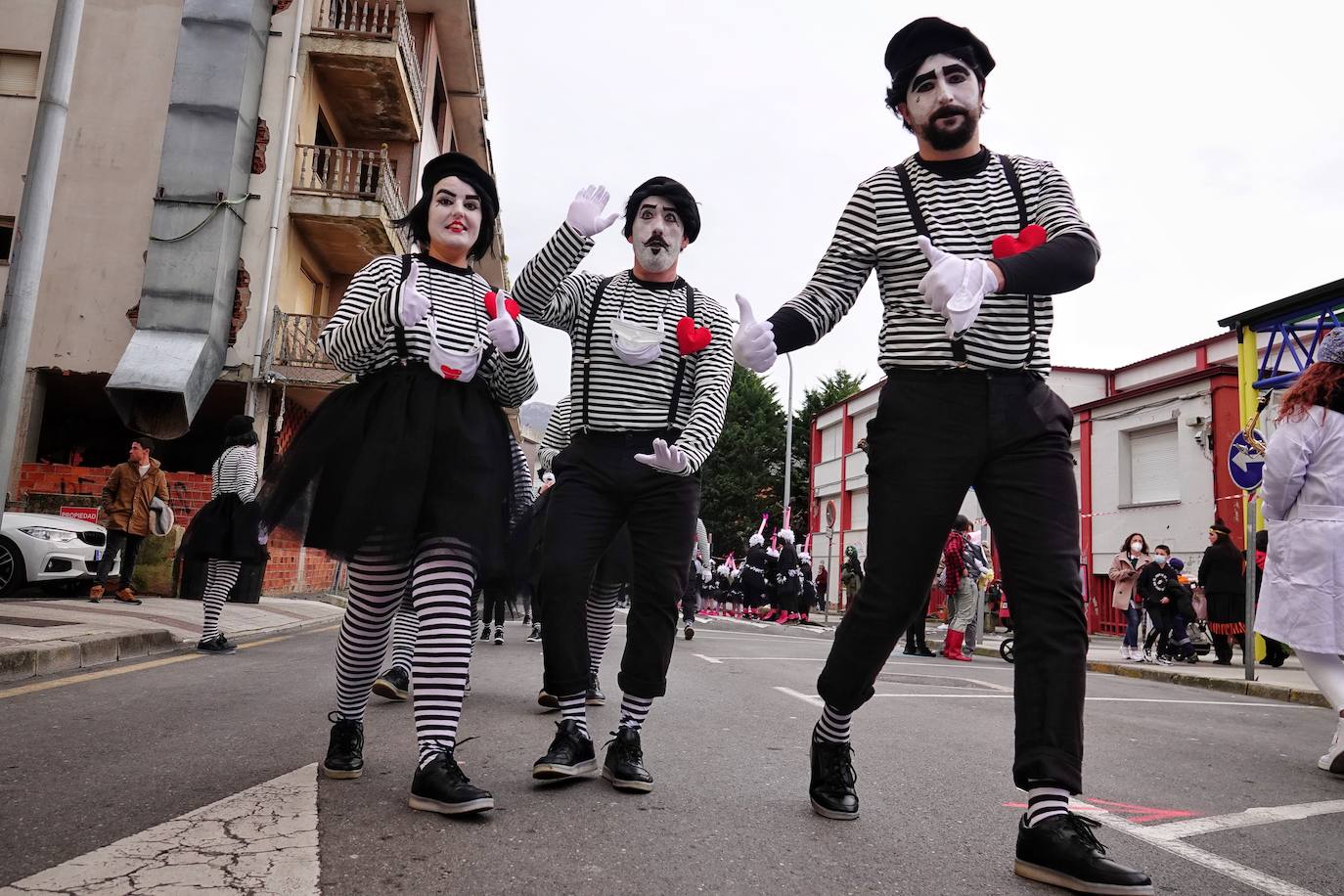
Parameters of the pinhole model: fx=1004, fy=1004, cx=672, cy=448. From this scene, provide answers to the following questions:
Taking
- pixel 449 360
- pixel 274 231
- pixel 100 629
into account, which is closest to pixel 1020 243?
pixel 449 360

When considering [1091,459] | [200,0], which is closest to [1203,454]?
[1091,459]

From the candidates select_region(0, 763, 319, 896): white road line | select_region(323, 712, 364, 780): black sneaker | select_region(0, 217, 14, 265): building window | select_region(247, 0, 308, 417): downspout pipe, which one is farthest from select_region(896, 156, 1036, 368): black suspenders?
select_region(0, 217, 14, 265): building window

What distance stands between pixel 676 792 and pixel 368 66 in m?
18.4

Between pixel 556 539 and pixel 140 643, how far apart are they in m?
5.54

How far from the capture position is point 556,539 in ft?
11.3

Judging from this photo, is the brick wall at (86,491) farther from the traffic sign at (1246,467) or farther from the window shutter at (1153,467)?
the window shutter at (1153,467)

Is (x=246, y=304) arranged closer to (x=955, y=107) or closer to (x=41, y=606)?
(x=41, y=606)

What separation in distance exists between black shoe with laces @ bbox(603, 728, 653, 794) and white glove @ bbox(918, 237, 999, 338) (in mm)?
1785

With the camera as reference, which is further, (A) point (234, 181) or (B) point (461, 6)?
(B) point (461, 6)

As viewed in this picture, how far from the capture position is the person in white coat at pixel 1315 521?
178 inches

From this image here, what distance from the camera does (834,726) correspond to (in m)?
3.06

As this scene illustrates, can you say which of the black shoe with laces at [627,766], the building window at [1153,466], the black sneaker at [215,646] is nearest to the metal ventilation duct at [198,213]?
the black sneaker at [215,646]

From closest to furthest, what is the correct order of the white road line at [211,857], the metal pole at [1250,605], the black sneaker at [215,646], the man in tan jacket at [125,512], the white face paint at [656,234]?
the white road line at [211,857] → the white face paint at [656,234] → the black sneaker at [215,646] → the metal pole at [1250,605] → the man in tan jacket at [125,512]

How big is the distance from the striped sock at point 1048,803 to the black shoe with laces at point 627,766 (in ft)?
4.23
